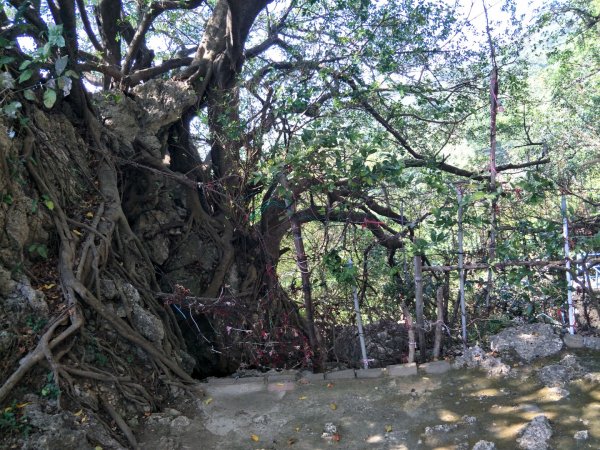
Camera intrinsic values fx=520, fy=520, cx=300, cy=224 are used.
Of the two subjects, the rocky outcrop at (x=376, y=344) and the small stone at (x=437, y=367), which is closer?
the small stone at (x=437, y=367)

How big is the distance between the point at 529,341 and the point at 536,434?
141 cm

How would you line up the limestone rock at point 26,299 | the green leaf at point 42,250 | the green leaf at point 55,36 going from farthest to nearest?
1. the green leaf at point 42,250
2. the limestone rock at point 26,299
3. the green leaf at point 55,36

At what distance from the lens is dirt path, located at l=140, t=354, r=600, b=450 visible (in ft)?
12.2

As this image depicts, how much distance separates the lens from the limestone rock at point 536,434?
11.1 feet

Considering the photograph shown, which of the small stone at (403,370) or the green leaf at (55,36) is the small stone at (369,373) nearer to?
the small stone at (403,370)

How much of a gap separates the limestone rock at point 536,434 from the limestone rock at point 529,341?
1141 millimetres

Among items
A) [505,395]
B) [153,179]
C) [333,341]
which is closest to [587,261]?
[505,395]

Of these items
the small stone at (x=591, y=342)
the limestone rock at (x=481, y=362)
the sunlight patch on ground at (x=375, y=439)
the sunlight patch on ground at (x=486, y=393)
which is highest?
the small stone at (x=591, y=342)

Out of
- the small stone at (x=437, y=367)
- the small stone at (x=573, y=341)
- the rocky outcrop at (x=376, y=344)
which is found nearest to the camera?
the small stone at (x=573, y=341)

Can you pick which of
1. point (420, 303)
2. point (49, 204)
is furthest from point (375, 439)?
point (49, 204)

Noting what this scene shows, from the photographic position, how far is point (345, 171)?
514 cm

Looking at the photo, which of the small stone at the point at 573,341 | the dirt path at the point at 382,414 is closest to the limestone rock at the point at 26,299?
the dirt path at the point at 382,414

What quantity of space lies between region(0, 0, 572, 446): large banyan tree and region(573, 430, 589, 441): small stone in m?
2.40

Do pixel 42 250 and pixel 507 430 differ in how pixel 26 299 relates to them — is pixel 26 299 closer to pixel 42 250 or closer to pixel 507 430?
pixel 42 250
